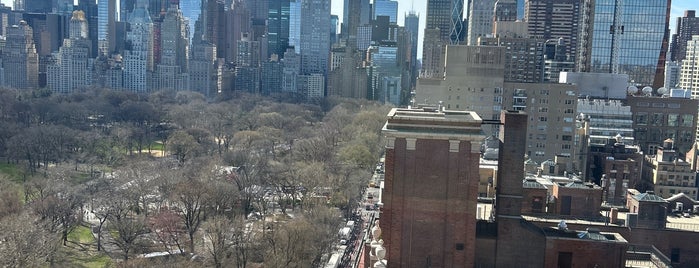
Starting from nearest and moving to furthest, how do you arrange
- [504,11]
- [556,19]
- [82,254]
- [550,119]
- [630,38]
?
[82,254]
[550,119]
[630,38]
[504,11]
[556,19]

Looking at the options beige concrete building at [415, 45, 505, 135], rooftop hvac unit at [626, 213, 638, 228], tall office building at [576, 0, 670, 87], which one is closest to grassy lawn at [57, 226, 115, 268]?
rooftop hvac unit at [626, 213, 638, 228]

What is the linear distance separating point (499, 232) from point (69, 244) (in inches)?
1674

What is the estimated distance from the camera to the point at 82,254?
54438mm

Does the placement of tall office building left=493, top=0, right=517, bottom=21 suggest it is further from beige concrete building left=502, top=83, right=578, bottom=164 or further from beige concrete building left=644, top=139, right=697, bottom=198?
beige concrete building left=644, top=139, right=697, bottom=198

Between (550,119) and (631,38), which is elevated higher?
Answer: (631,38)

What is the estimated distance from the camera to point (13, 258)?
40.0m

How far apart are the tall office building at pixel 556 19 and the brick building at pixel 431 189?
156 meters

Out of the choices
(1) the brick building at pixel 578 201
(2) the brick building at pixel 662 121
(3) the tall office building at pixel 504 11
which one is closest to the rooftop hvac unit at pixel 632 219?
(1) the brick building at pixel 578 201

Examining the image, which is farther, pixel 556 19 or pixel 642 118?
pixel 556 19

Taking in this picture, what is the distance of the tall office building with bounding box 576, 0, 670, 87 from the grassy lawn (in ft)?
323

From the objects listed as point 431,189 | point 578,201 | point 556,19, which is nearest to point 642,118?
point 578,201

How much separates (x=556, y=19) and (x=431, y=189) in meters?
163

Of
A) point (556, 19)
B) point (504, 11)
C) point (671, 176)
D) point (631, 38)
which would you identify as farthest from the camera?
point (556, 19)

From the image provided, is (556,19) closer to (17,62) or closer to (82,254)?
(82,254)
